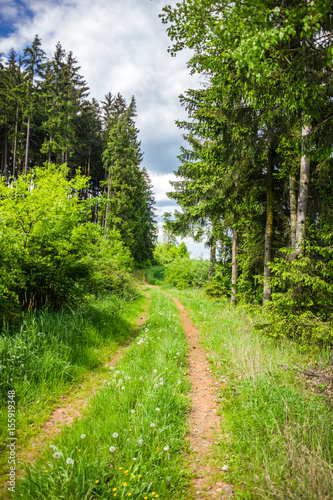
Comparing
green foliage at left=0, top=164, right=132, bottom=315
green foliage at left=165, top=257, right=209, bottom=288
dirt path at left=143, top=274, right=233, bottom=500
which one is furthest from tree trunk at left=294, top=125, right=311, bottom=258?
green foliage at left=165, top=257, right=209, bottom=288

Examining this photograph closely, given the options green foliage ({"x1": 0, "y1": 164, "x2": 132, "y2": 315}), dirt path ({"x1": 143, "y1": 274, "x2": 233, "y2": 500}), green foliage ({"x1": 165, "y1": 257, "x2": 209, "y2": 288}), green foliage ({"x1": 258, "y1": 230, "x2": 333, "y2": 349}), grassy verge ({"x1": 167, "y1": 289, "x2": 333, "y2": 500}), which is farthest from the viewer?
green foliage ({"x1": 165, "y1": 257, "x2": 209, "y2": 288})

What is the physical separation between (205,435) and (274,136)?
840 centimetres

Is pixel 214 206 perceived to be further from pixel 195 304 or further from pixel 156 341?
pixel 156 341

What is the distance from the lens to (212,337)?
6734 millimetres

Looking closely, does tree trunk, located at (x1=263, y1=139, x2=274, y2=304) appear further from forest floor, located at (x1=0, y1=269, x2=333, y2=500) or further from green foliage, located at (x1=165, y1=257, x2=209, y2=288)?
green foliage, located at (x1=165, y1=257, x2=209, y2=288)

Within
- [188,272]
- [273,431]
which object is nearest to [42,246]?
[273,431]

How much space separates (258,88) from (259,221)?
5079 millimetres

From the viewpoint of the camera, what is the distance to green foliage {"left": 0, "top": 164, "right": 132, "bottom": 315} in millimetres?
5461

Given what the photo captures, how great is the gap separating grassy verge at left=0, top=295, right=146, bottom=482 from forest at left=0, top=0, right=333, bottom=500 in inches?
1.2

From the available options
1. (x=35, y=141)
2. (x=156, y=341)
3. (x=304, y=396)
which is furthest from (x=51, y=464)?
(x=35, y=141)

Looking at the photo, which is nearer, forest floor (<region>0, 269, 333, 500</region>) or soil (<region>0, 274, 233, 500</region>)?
forest floor (<region>0, 269, 333, 500</region>)

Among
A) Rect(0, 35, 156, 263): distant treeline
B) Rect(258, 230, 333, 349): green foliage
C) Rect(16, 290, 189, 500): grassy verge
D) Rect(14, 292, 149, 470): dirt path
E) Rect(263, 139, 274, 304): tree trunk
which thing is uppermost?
Rect(0, 35, 156, 263): distant treeline

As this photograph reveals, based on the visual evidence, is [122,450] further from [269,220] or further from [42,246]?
[269,220]

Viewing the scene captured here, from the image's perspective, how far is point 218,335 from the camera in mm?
6660
